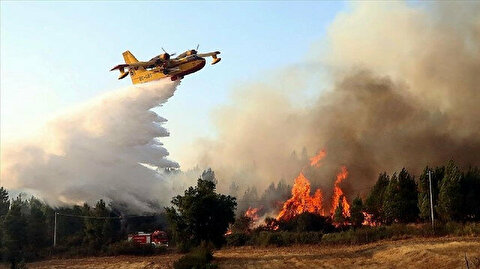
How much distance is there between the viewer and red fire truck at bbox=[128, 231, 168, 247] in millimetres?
67250

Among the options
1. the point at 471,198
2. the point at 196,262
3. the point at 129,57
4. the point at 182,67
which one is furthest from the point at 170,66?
the point at 471,198

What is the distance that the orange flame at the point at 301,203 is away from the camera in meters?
78.0

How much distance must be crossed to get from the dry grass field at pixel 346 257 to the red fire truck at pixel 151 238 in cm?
1094

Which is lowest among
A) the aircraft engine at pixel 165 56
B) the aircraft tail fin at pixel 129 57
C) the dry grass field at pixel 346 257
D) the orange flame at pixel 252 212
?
the dry grass field at pixel 346 257

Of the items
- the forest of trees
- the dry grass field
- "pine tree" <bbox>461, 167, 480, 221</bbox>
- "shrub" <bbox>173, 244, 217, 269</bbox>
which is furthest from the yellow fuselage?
"pine tree" <bbox>461, 167, 480, 221</bbox>

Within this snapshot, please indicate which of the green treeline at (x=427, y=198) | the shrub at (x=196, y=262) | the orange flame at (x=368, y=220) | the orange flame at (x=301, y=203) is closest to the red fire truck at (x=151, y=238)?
the orange flame at (x=301, y=203)

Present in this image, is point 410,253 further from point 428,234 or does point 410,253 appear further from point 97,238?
point 97,238

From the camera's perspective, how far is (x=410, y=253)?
40.5 m

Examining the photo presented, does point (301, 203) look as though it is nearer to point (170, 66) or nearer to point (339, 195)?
point (339, 195)

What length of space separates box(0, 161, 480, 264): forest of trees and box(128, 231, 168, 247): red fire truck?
284 cm

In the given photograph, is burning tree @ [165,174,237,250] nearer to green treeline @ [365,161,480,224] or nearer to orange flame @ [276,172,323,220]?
green treeline @ [365,161,480,224]

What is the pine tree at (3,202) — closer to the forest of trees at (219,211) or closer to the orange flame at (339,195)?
the forest of trees at (219,211)

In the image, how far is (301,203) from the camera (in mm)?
80688

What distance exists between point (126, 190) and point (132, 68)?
31134mm
